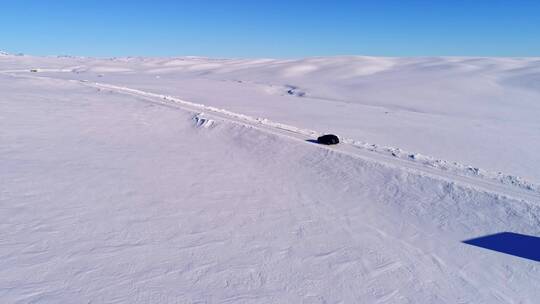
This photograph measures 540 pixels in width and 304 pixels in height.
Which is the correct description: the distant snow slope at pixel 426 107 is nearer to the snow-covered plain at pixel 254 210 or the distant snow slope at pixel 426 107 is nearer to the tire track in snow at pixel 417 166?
the snow-covered plain at pixel 254 210

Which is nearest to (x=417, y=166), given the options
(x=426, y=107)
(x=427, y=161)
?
(x=427, y=161)

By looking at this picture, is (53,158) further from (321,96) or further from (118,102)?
(321,96)

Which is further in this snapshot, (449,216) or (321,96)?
(321,96)

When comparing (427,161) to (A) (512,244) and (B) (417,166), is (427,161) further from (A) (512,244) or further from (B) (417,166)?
(A) (512,244)

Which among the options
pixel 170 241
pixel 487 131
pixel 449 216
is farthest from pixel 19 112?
pixel 487 131

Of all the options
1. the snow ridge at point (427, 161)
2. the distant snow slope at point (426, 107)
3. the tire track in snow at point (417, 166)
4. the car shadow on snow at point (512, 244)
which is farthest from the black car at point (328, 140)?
the car shadow on snow at point (512, 244)

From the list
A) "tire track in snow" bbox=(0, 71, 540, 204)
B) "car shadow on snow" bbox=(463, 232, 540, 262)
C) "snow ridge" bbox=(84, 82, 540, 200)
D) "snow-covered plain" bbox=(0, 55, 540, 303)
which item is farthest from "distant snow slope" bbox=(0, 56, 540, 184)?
"car shadow on snow" bbox=(463, 232, 540, 262)
